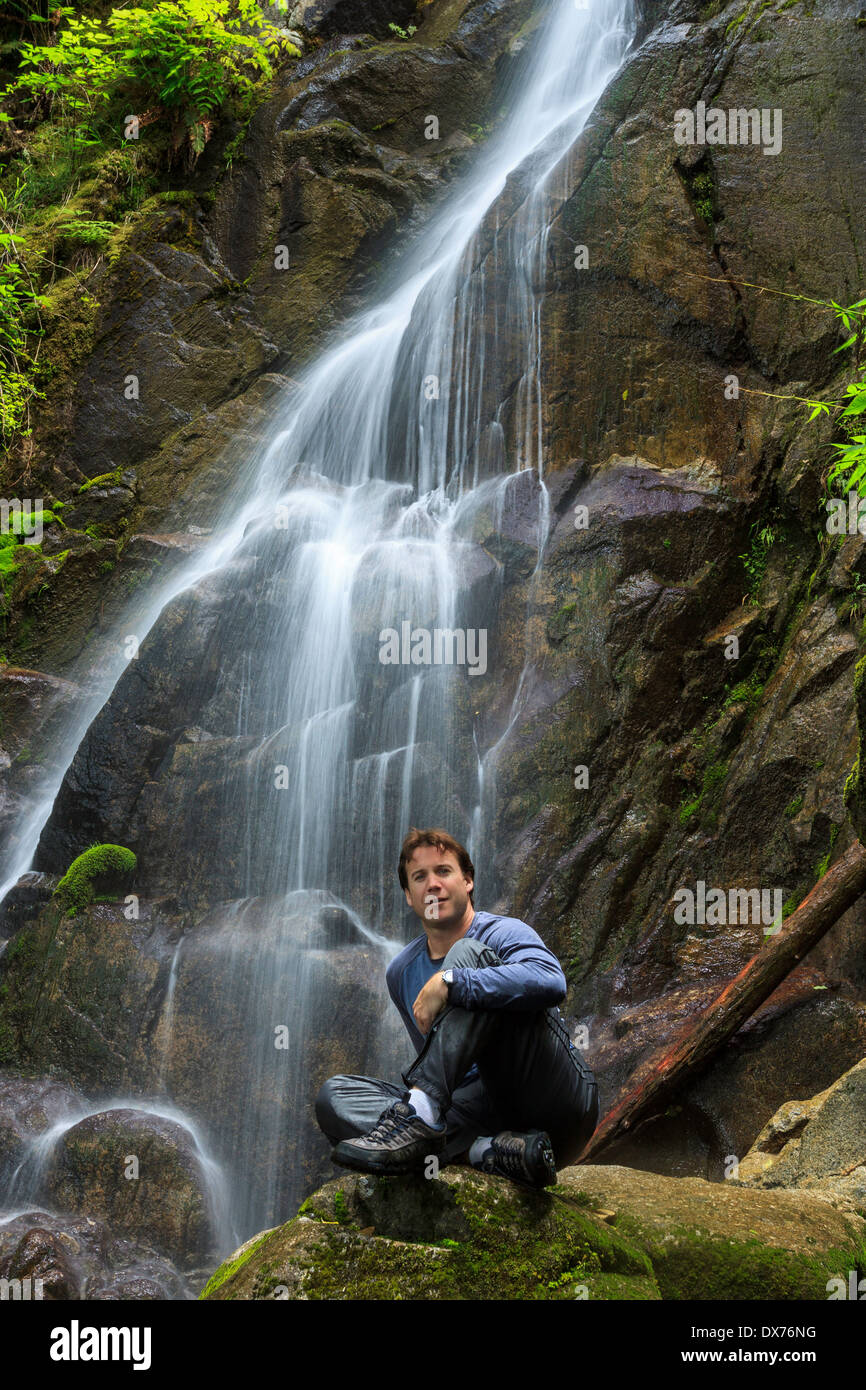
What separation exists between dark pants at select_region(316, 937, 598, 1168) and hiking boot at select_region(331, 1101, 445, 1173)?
0.33 feet

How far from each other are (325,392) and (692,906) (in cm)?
748

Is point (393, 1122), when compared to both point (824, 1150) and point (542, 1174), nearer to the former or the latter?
point (542, 1174)

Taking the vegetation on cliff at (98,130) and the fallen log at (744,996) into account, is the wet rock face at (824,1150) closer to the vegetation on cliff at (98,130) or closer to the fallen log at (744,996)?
the fallen log at (744,996)

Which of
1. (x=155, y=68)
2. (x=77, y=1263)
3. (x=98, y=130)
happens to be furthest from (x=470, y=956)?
(x=98, y=130)

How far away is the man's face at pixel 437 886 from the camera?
3357mm

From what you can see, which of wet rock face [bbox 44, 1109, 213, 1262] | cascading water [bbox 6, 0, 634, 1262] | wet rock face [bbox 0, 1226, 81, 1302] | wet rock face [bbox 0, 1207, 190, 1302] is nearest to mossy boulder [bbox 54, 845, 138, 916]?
cascading water [bbox 6, 0, 634, 1262]

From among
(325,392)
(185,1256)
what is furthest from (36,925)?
(325,392)

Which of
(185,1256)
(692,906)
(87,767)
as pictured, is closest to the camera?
(185,1256)

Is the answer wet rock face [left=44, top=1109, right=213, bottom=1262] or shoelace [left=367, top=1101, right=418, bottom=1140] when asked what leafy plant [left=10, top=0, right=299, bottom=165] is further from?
shoelace [left=367, top=1101, right=418, bottom=1140]

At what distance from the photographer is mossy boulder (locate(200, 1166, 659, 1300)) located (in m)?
2.56

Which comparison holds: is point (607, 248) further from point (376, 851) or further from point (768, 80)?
point (376, 851)

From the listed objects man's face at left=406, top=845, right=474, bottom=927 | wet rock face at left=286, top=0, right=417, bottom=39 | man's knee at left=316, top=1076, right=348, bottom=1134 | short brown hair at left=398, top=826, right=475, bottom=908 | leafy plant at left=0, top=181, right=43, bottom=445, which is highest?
wet rock face at left=286, top=0, right=417, bottom=39

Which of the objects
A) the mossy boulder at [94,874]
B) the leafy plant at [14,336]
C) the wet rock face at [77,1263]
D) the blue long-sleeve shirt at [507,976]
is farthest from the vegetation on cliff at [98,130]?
the blue long-sleeve shirt at [507,976]

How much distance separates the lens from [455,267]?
10984 millimetres
